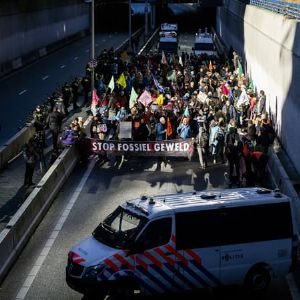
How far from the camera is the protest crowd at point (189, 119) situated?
2533 centimetres

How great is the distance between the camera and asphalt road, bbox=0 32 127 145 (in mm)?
36969

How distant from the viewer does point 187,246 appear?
52.2ft

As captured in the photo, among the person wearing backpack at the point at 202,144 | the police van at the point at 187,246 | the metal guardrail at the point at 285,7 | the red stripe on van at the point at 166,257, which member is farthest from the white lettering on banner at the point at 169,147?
the red stripe on van at the point at 166,257

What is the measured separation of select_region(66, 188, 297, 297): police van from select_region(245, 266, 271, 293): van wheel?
0.06 feet

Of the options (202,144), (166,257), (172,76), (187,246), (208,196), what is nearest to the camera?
(166,257)

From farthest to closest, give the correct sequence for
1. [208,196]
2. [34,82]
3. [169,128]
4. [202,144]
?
[34,82], [169,128], [202,144], [208,196]

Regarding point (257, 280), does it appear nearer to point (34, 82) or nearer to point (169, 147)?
point (169, 147)

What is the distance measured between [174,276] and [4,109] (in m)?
25.2

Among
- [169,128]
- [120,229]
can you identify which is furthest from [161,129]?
[120,229]

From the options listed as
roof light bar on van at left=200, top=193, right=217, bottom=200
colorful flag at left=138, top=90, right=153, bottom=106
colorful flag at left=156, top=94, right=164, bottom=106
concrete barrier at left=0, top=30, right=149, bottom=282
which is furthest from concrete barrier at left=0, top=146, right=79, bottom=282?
colorful flag at left=156, top=94, right=164, bottom=106

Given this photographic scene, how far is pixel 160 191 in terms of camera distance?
79.8ft

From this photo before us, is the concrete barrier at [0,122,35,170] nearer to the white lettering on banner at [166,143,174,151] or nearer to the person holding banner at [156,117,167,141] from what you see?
the person holding banner at [156,117,167,141]

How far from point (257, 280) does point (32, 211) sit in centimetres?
641

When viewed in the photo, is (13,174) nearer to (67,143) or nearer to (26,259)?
A: (67,143)
